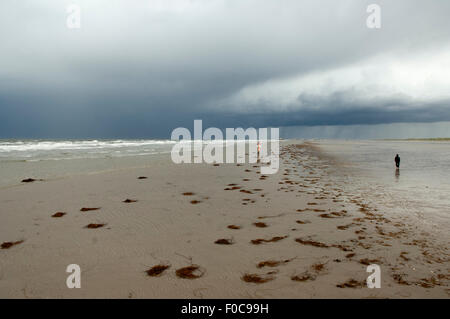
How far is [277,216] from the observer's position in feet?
21.3

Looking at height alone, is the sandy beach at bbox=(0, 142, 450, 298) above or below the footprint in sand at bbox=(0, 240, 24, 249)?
below

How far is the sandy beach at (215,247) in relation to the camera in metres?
3.37

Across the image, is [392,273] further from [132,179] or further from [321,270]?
[132,179]

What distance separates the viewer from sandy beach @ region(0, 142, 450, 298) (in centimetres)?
337

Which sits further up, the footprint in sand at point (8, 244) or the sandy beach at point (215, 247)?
the footprint in sand at point (8, 244)

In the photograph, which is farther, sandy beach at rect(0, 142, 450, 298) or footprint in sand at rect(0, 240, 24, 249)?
footprint in sand at rect(0, 240, 24, 249)

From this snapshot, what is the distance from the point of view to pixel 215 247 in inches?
183

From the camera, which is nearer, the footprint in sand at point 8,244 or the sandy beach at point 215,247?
the sandy beach at point 215,247

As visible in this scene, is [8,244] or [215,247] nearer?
[215,247]
